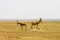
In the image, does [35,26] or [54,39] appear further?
[35,26]

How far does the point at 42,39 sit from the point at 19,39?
6.08 feet

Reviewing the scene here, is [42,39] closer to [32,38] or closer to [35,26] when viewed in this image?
[32,38]

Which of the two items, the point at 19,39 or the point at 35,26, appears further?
the point at 35,26

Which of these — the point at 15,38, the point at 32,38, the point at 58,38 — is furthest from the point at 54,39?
the point at 15,38

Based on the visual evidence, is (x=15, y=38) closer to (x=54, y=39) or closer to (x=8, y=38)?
(x=8, y=38)

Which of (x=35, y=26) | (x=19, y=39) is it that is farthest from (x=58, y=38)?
(x=35, y=26)

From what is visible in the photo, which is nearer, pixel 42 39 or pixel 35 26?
pixel 42 39

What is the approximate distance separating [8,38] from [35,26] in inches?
406

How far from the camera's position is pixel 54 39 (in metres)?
18.1

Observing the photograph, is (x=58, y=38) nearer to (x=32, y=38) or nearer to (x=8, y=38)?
(x=32, y=38)

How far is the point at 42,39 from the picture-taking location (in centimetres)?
1811

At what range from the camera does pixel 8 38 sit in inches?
740

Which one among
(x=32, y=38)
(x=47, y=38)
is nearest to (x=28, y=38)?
(x=32, y=38)

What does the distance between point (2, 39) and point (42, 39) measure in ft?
10.5
